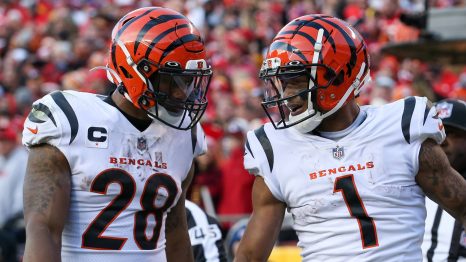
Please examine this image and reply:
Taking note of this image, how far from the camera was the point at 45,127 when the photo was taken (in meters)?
3.84

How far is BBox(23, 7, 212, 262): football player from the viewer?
151 inches

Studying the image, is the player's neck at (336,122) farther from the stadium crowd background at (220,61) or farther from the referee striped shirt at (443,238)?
the stadium crowd background at (220,61)

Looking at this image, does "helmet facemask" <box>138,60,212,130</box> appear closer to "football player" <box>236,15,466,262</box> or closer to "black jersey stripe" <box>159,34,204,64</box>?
"black jersey stripe" <box>159,34,204,64</box>

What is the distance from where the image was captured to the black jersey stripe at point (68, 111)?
388 cm

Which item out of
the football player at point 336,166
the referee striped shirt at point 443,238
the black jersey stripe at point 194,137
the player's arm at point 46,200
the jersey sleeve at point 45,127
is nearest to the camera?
the player's arm at point 46,200

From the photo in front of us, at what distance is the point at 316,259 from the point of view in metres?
3.99

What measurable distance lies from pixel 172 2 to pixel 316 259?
1216 centimetres

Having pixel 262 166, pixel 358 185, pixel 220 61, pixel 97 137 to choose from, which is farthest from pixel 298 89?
pixel 220 61

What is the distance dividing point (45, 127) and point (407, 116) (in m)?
1.44

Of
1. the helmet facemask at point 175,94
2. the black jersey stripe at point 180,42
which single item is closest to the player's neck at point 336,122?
the helmet facemask at point 175,94

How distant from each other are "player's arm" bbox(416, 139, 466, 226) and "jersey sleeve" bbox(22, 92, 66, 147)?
1.43 m

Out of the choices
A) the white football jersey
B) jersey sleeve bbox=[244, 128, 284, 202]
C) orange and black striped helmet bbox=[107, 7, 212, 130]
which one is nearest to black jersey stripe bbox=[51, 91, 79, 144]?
the white football jersey

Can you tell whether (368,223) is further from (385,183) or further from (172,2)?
(172,2)

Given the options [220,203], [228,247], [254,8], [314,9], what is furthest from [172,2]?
[228,247]
